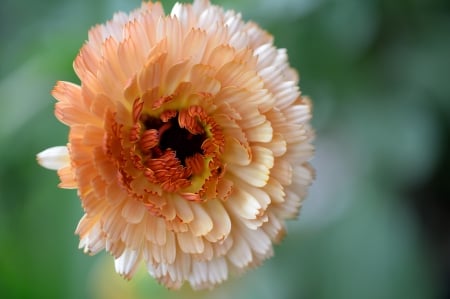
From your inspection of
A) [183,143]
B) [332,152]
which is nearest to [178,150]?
[183,143]

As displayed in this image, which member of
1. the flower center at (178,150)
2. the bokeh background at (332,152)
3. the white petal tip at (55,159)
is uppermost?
the white petal tip at (55,159)

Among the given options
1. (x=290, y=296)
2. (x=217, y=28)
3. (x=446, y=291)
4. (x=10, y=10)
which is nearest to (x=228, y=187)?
(x=217, y=28)

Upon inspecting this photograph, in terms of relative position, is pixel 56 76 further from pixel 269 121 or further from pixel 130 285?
pixel 269 121

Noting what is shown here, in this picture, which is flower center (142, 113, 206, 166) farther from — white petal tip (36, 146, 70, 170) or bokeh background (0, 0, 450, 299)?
bokeh background (0, 0, 450, 299)

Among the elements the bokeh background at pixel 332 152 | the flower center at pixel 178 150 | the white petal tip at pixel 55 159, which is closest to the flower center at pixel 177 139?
the flower center at pixel 178 150

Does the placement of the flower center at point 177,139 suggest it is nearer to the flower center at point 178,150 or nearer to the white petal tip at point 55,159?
the flower center at point 178,150

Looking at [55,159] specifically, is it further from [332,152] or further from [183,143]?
[332,152]

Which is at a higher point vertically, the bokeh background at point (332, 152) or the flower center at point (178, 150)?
the flower center at point (178, 150)

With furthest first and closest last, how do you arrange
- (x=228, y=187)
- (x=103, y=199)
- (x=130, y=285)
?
(x=130, y=285), (x=228, y=187), (x=103, y=199)

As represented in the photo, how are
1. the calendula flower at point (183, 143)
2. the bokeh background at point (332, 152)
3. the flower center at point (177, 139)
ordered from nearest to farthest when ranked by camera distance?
the calendula flower at point (183, 143) < the flower center at point (177, 139) < the bokeh background at point (332, 152)
